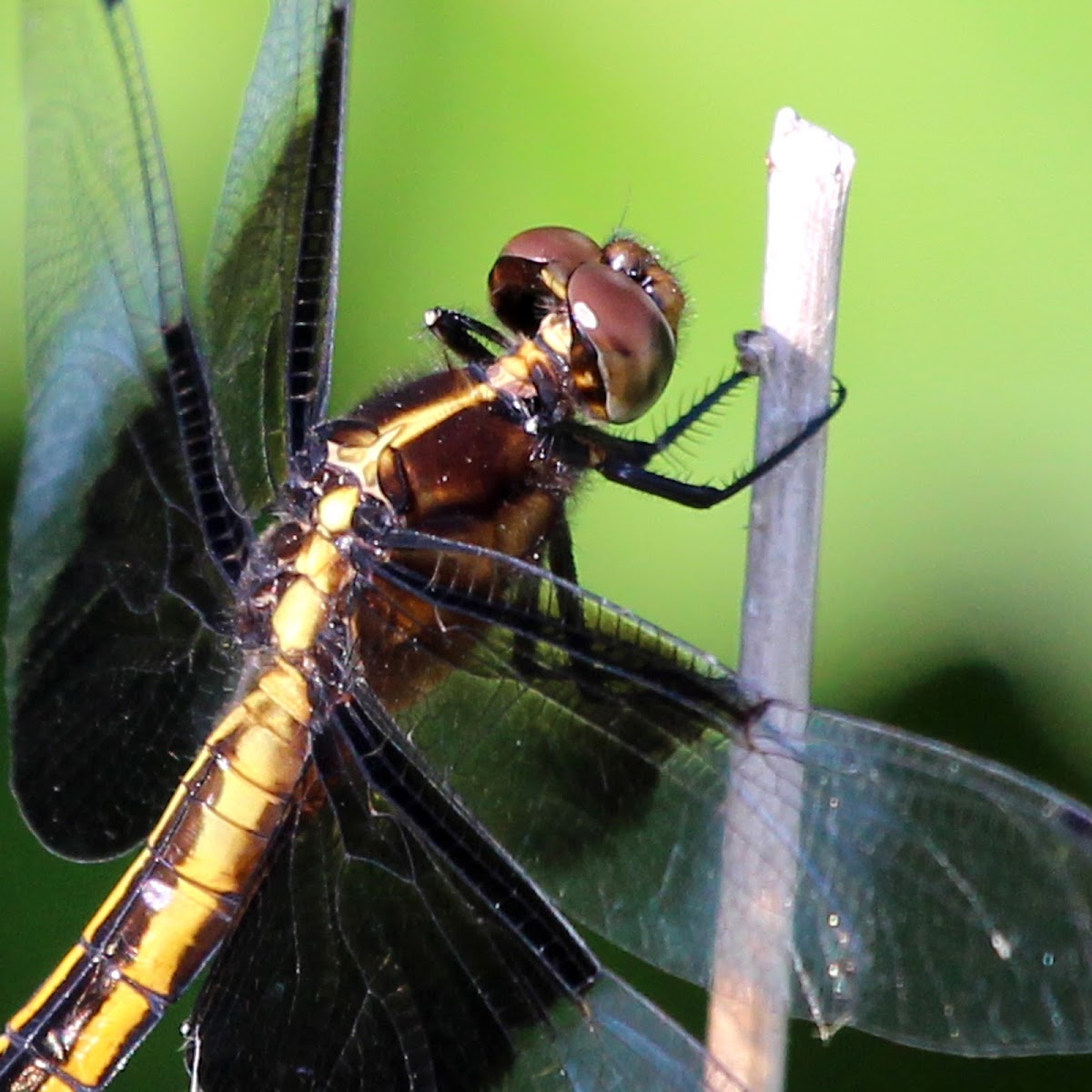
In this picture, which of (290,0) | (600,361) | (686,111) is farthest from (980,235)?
(290,0)

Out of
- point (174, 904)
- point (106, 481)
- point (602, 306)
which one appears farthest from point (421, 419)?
point (174, 904)

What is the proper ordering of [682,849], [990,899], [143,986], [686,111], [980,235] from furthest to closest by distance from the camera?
1. [686,111]
2. [980,235]
3. [143,986]
4. [682,849]
5. [990,899]

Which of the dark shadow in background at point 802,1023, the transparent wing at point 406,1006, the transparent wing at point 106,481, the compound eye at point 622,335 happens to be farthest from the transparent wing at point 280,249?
the dark shadow in background at point 802,1023

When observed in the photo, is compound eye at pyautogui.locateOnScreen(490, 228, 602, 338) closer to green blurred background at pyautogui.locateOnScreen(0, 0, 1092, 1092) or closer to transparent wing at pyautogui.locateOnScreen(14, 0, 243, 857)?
green blurred background at pyautogui.locateOnScreen(0, 0, 1092, 1092)

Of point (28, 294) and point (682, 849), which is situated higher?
point (28, 294)

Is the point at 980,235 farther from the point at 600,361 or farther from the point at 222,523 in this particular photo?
the point at 222,523

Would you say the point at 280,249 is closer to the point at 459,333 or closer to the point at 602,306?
the point at 459,333

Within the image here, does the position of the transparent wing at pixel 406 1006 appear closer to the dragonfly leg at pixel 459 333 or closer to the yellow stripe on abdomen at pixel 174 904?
the yellow stripe on abdomen at pixel 174 904
